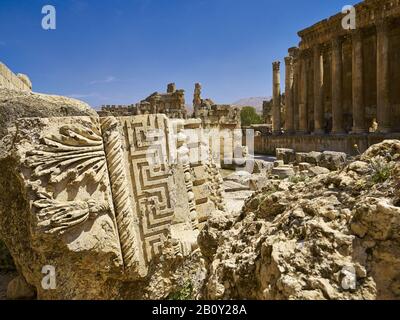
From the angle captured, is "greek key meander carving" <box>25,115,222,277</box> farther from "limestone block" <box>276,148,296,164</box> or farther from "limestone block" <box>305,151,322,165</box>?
"limestone block" <box>276,148,296,164</box>

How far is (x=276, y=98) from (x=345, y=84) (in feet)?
20.2

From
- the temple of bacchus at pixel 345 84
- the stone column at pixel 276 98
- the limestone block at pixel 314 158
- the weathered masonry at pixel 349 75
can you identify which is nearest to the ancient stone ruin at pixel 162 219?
the limestone block at pixel 314 158

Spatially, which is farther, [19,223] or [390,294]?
[19,223]

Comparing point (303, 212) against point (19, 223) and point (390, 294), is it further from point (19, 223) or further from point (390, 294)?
point (19, 223)

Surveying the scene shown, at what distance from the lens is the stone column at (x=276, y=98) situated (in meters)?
26.5

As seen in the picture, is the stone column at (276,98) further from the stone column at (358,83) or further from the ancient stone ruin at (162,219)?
the ancient stone ruin at (162,219)

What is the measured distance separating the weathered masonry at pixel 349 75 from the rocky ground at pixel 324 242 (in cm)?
1701

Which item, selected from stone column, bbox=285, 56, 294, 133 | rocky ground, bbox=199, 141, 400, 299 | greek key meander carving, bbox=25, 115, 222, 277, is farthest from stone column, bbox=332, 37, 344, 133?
rocky ground, bbox=199, 141, 400, 299

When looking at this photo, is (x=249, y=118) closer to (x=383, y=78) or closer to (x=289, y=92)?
(x=289, y=92)

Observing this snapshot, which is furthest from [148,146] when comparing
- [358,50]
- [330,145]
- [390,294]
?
[358,50]

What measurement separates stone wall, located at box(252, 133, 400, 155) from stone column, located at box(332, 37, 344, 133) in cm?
136

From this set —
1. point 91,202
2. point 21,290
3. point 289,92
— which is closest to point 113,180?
point 91,202

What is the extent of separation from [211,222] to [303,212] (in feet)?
3.08

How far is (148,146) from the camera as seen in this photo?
9.70 ft
